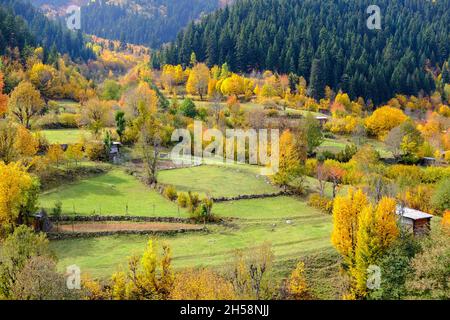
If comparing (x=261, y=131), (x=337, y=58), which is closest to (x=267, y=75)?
(x=337, y=58)

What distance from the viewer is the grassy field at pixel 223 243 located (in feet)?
151

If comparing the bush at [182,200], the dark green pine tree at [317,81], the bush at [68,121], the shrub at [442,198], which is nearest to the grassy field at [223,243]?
the bush at [182,200]

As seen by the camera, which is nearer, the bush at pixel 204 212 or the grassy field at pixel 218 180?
the bush at pixel 204 212

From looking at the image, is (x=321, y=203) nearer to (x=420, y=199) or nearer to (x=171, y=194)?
(x=420, y=199)

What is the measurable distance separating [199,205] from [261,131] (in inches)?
1567

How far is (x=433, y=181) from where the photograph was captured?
271ft

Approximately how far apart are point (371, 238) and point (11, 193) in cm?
3545

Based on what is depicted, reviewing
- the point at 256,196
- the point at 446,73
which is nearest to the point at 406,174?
the point at 256,196

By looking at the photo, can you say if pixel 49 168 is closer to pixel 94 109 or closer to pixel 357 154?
pixel 94 109

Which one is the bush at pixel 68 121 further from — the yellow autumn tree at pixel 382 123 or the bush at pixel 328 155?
the yellow autumn tree at pixel 382 123

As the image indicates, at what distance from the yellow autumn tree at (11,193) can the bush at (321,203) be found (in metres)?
33.3

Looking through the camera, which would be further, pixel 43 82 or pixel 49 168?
pixel 43 82

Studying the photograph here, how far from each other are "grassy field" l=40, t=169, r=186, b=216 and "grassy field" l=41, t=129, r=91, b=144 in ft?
49.3
